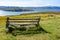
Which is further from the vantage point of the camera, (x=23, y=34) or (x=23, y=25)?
(x=23, y=25)

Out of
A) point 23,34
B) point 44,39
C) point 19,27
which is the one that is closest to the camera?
point 44,39

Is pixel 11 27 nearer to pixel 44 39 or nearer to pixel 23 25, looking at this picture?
pixel 23 25

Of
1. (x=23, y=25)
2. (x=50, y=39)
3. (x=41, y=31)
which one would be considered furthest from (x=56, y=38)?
(x=23, y=25)

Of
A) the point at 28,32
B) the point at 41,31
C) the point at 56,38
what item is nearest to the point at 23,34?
the point at 28,32

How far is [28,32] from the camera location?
52.2 feet

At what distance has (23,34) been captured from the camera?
1556 cm

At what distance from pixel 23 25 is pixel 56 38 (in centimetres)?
425

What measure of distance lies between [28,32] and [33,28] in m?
1.00

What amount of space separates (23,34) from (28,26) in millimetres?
1572

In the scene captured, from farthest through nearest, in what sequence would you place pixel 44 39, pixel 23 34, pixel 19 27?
pixel 19 27 → pixel 23 34 → pixel 44 39

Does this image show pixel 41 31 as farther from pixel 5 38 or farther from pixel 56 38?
pixel 5 38

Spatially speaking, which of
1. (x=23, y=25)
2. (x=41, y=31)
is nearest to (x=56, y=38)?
(x=41, y=31)

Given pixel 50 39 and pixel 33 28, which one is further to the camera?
pixel 33 28

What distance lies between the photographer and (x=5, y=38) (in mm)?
13773
